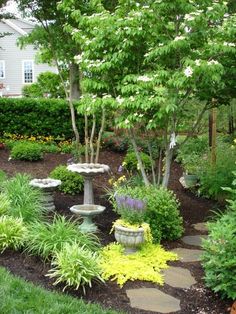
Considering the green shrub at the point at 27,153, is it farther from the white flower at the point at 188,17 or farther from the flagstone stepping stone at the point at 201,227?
the white flower at the point at 188,17

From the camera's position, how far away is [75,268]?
4.19 meters

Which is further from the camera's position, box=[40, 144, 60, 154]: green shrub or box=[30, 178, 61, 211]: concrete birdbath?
box=[40, 144, 60, 154]: green shrub

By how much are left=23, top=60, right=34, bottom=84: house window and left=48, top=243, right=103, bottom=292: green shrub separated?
27034mm

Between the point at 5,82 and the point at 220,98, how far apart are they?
25779 millimetres

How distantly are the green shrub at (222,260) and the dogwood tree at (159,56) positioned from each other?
1633 mm

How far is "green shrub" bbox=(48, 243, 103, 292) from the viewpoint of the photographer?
4.16 m

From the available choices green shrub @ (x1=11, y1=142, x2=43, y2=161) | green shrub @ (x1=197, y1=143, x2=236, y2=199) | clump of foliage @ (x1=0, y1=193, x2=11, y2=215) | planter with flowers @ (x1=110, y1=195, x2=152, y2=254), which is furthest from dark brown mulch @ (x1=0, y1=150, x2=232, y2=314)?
green shrub @ (x1=11, y1=142, x2=43, y2=161)

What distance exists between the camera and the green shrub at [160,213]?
5.39 metres

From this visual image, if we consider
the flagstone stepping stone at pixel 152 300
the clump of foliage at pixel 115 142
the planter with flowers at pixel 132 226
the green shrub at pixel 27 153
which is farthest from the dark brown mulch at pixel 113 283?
the clump of foliage at pixel 115 142

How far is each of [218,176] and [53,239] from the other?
132 inches

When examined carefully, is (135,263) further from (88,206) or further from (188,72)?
(188,72)

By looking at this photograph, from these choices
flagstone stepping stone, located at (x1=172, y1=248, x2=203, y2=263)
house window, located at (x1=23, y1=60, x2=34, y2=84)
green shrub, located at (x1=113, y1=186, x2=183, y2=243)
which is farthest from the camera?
house window, located at (x1=23, y1=60, x2=34, y2=84)

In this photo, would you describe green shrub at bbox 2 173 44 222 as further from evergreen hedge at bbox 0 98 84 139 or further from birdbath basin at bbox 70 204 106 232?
evergreen hedge at bbox 0 98 84 139

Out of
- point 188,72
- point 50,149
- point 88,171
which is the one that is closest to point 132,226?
point 88,171
